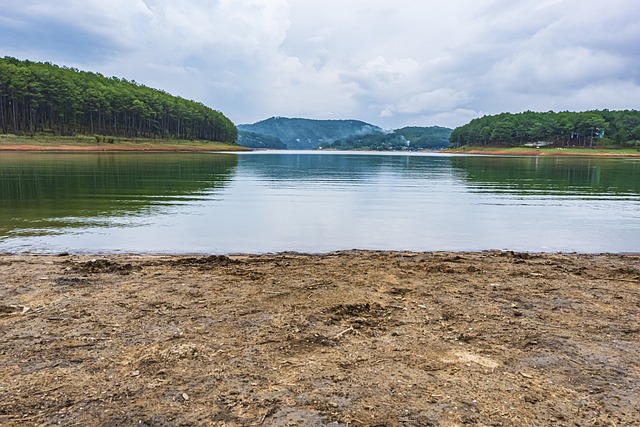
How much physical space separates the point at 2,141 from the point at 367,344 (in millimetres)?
99357

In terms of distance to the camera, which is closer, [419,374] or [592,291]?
[419,374]

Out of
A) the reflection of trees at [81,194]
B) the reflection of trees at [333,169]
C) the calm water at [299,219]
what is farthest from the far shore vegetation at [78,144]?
the calm water at [299,219]

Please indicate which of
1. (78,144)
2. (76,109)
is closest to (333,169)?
(78,144)

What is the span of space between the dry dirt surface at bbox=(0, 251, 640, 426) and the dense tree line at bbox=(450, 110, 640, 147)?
551 ft

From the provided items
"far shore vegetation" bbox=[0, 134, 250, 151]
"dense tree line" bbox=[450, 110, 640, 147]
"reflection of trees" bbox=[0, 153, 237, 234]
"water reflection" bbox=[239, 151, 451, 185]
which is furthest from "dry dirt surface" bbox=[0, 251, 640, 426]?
"dense tree line" bbox=[450, 110, 640, 147]

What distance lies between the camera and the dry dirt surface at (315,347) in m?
3.92

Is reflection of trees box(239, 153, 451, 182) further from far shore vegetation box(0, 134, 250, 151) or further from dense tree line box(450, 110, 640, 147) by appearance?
dense tree line box(450, 110, 640, 147)

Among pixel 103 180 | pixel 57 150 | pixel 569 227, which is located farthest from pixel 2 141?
pixel 569 227

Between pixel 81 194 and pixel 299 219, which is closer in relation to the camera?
pixel 299 219

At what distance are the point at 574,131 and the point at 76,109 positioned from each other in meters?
170

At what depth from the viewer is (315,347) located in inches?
206

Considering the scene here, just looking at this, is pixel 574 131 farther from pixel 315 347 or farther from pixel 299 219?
pixel 315 347

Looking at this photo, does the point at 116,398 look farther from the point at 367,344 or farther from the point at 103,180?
the point at 103,180

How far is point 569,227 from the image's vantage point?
15680 millimetres
